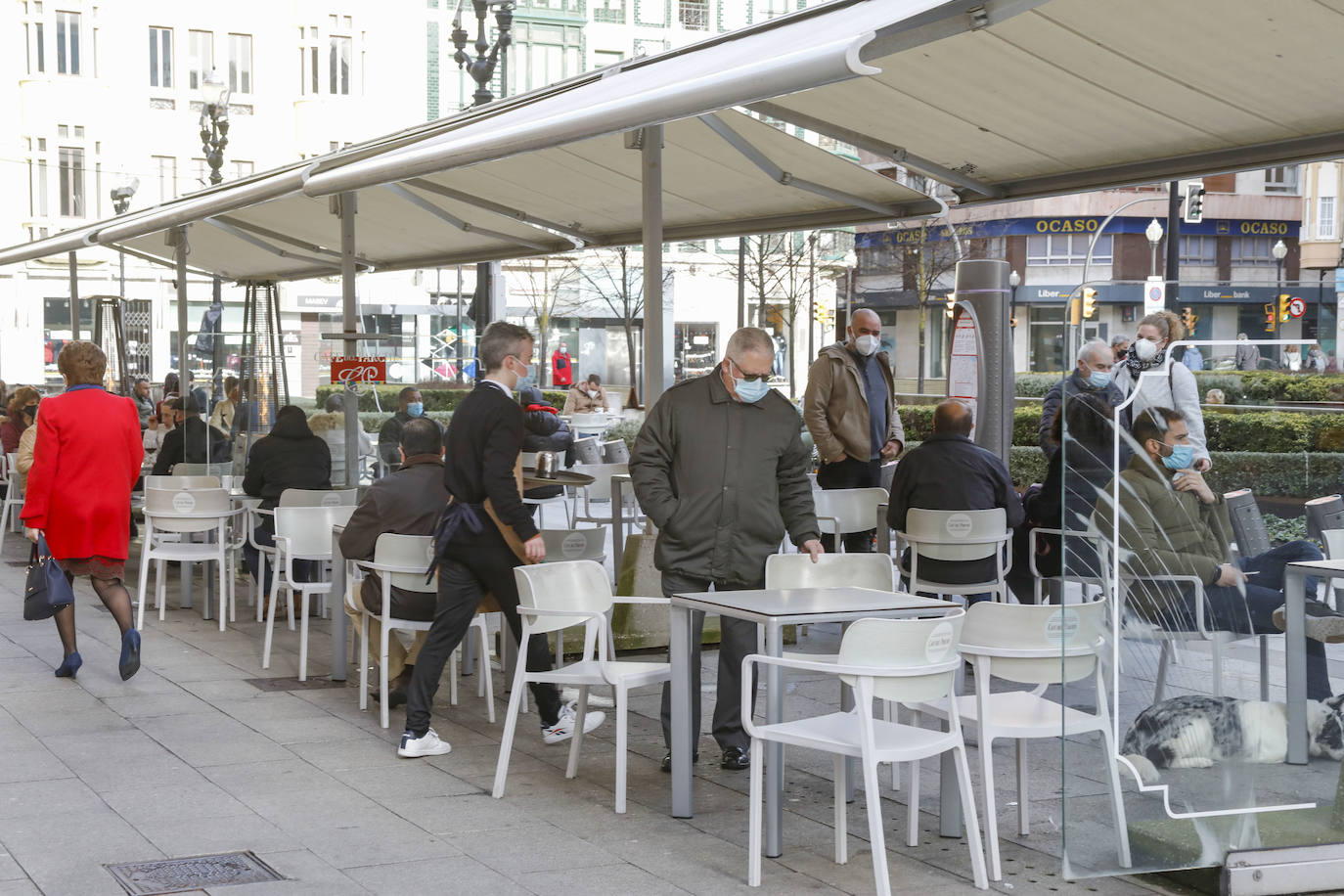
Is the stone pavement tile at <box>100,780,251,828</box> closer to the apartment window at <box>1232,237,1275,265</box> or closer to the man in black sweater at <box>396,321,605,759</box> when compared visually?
the man in black sweater at <box>396,321,605,759</box>

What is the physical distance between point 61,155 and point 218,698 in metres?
45.5

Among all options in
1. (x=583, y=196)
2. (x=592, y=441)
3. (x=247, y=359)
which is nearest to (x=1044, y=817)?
(x=583, y=196)

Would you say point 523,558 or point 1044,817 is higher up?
point 523,558

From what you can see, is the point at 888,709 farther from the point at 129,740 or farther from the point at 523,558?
the point at 129,740

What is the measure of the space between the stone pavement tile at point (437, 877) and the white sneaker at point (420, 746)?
159cm

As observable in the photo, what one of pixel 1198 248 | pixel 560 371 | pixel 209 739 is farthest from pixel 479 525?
pixel 1198 248

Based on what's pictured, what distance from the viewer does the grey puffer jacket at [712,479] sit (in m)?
6.92

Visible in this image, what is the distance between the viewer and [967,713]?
5.79m

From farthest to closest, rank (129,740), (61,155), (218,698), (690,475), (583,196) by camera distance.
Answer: (61,155) < (583,196) < (218,698) < (129,740) < (690,475)

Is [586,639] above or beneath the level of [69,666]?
above

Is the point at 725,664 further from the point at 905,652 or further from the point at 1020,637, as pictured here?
the point at 905,652

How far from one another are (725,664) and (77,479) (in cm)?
405

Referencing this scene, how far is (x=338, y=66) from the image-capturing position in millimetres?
52969

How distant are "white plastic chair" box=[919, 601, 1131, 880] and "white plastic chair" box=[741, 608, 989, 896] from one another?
0.50 ft
